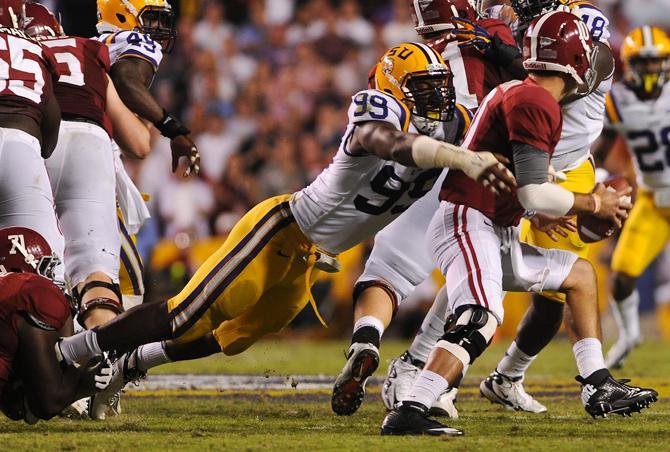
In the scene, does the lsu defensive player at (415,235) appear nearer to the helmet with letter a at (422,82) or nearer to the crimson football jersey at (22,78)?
the helmet with letter a at (422,82)

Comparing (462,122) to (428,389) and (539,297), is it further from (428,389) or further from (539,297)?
(428,389)

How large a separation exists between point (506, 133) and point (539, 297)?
119 centimetres

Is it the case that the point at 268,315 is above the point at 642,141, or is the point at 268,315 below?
above

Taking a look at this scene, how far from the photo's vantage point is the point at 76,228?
5.19 m

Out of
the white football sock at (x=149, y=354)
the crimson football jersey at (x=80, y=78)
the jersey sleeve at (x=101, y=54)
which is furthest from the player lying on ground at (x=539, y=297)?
the jersey sleeve at (x=101, y=54)

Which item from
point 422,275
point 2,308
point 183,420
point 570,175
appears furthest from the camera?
point 570,175

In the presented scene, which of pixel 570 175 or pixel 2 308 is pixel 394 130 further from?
pixel 570 175

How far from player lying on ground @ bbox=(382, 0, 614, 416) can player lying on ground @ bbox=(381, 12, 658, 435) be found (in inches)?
20.3

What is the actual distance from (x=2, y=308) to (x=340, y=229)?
1363 millimetres

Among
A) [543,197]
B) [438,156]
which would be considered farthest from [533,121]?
[438,156]

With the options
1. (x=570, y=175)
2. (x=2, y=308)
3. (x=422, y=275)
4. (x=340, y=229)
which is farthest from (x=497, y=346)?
(x=2, y=308)

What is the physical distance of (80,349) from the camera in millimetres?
4527

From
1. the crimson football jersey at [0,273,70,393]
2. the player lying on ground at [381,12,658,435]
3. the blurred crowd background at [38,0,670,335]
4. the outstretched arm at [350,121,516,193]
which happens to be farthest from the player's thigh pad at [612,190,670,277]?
the crimson football jersey at [0,273,70,393]

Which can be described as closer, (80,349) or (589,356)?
(80,349)
